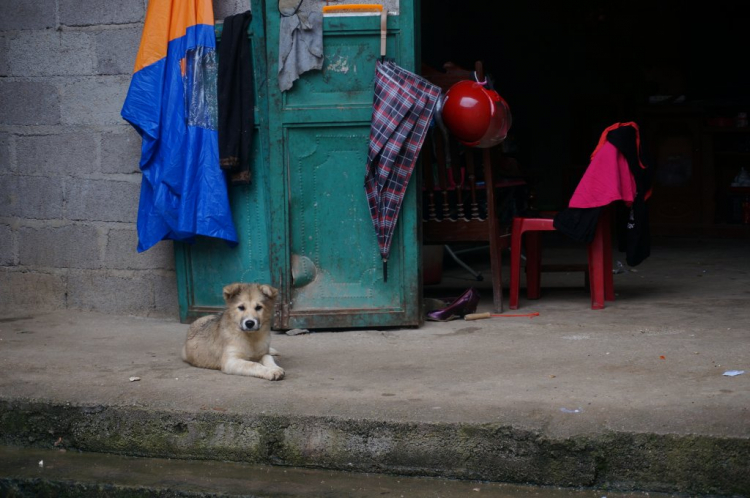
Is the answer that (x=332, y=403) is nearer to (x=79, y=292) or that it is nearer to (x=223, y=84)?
(x=223, y=84)

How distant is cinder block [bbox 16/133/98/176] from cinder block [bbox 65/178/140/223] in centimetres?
10

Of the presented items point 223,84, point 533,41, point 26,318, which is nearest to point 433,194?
point 223,84

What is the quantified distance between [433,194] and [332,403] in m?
2.59

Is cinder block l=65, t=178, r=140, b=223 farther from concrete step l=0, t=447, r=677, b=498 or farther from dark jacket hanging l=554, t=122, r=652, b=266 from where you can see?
dark jacket hanging l=554, t=122, r=652, b=266

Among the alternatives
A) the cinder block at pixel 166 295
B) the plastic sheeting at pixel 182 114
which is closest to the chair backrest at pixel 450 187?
the plastic sheeting at pixel 182 114

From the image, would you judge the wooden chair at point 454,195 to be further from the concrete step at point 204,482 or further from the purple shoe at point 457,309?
the concrete step at point 204,482

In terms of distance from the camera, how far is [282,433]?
160 inches

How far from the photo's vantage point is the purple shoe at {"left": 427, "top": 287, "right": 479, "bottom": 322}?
6.27 m

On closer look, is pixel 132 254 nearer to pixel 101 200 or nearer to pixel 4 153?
→ pixel 101 200

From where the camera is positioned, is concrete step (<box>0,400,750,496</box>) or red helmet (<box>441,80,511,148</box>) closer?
concrete step (<box>0,400,750,496</box>)

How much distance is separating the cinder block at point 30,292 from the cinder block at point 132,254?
18.3 inches

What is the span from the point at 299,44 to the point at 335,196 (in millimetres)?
941

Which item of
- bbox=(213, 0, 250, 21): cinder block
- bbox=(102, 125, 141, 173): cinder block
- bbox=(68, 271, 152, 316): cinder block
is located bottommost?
bbox=(68, 271, 152, 316): cinder block

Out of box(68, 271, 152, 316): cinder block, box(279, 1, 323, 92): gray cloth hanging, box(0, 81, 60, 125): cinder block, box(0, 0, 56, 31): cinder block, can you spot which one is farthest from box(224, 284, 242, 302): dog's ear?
box(0, 0, 56, 31): cinder block
